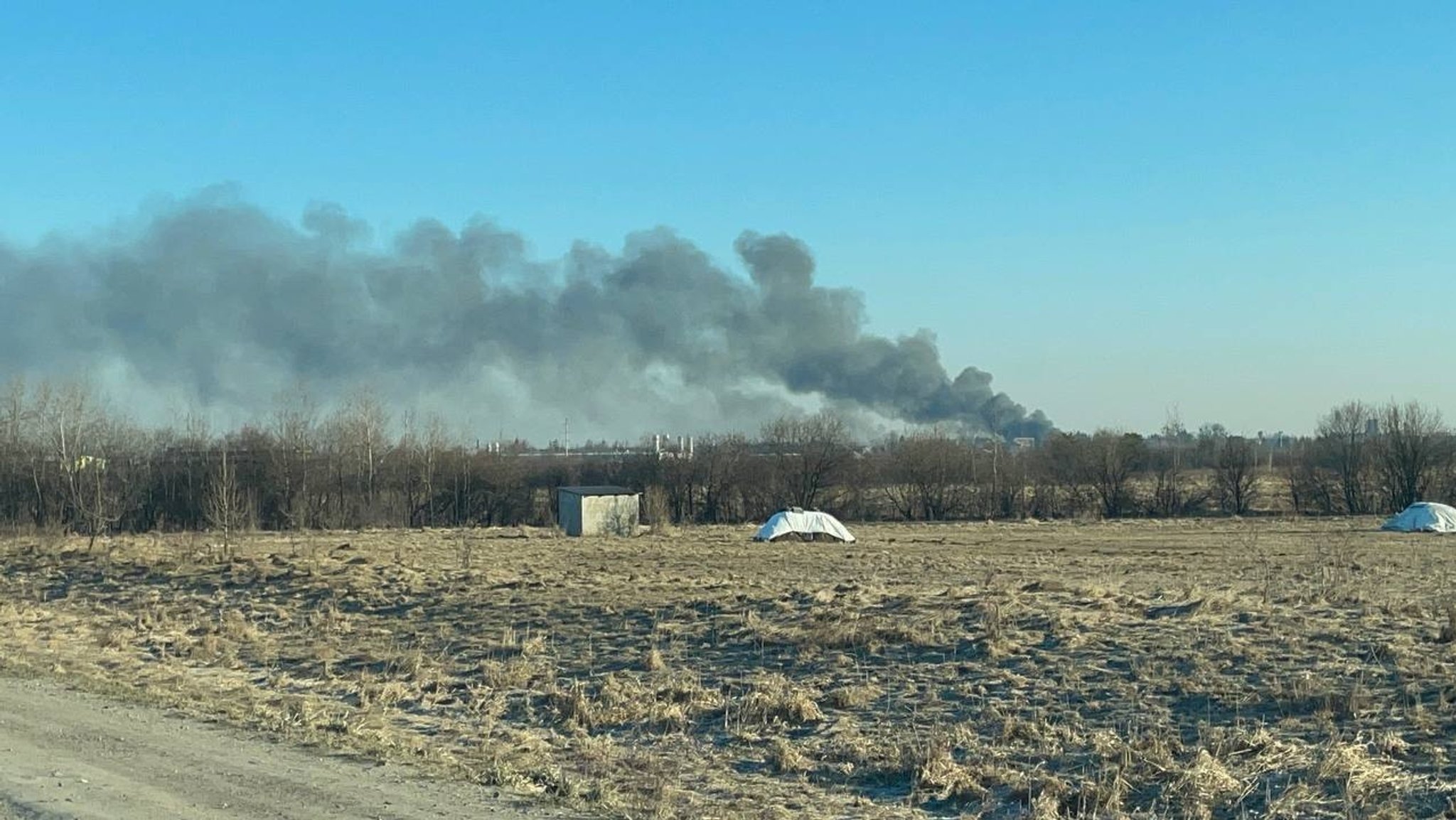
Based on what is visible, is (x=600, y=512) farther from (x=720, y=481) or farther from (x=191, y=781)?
(x=191, y=781)

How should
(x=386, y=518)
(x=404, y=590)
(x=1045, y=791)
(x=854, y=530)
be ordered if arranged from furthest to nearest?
1. (x=386, y=518)
2. (x=854, y=530)
3. (x=404, y=590)
4. (x=1045, y=791)

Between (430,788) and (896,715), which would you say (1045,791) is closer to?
(896,715)

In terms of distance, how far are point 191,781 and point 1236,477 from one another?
6865cm

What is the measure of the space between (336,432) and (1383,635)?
61.5m

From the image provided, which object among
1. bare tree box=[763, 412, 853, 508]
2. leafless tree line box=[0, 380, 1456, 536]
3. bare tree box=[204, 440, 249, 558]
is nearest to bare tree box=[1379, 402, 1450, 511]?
leafless tree line box=[0, 380, 1456, 536]

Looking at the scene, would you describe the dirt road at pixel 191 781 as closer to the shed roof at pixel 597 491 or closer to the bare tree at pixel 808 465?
the shed roof at pixel 597 491

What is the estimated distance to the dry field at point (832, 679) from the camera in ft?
30.5

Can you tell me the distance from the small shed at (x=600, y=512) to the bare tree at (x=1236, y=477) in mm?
35925

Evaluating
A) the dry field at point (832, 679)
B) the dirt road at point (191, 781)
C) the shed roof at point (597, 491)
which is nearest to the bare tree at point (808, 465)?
the shed roof at point (597, 491)

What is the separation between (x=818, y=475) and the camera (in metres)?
69.6

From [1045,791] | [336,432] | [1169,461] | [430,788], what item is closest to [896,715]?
[1045,791]

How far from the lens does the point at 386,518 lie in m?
64.2

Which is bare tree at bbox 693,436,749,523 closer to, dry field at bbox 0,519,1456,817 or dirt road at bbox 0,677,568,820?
dry field at bbox 0,519,1456,817

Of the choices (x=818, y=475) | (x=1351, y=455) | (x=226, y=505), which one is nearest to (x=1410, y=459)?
(x=1351, y=455)
